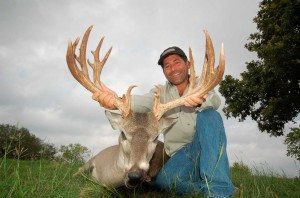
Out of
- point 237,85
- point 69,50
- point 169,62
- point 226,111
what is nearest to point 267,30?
point 237,85

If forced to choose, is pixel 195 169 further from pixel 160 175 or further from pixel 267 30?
pixel 267 30

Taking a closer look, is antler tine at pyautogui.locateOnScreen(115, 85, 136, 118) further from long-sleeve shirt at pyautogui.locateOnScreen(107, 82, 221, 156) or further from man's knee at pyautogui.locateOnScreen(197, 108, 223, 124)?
man's knee at pyautogui.locateOnScreen(197, 108, 223, 124)

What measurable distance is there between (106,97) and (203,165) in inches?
66.2

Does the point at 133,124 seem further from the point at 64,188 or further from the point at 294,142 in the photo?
the point at 294,142

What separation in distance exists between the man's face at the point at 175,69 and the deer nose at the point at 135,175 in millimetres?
2531

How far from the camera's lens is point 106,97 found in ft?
18.4

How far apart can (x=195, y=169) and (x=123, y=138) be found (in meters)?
1.00

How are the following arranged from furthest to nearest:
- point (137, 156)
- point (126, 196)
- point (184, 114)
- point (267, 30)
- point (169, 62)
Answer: point (267, 30)
point (169, 62)
point (184, 114)
point (126, 196)
point (137, 156)

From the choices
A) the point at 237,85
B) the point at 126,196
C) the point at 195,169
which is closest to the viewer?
the point at 195,169

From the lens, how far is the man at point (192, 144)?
479 centimetres

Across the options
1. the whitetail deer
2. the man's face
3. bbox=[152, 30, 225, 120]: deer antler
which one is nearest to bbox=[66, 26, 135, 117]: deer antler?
the whitetail deer

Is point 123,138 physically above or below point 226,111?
below

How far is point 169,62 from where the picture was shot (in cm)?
686

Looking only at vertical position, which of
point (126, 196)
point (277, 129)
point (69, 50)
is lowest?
point (126, 196)
